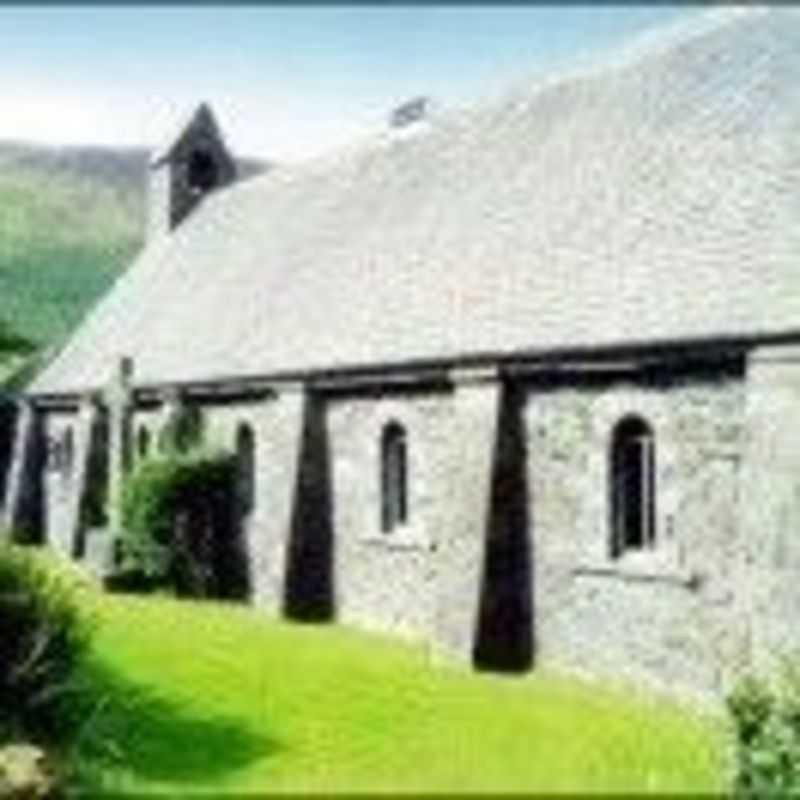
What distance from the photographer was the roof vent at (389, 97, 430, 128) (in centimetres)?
3984

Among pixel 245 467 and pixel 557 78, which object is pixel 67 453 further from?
pixel 557 78

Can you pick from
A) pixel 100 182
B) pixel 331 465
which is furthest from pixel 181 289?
pixel 100 182

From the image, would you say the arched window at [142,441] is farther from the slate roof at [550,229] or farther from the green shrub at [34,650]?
the green shrub at [34,650]

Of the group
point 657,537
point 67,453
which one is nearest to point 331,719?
point 657,537

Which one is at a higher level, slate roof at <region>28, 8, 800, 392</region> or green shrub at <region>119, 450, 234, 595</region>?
slate roof at <region>28, 8, 800, 392</region>

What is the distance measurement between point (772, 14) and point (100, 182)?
8113cm

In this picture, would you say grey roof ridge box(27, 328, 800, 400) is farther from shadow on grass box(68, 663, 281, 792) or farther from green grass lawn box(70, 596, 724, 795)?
shadow on grass box(68, 663, 281, 792)

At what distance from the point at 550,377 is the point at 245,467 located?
10.6 m

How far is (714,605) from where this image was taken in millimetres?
22844

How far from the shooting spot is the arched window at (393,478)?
3003 cm

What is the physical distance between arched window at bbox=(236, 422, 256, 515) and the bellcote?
16455mm

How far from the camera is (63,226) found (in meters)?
99.1

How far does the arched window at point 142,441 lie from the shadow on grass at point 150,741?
57.3 feet

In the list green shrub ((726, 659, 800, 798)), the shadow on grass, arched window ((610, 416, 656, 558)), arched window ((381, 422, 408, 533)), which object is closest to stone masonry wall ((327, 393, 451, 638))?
arched window ((381, 422, 408, 533))
